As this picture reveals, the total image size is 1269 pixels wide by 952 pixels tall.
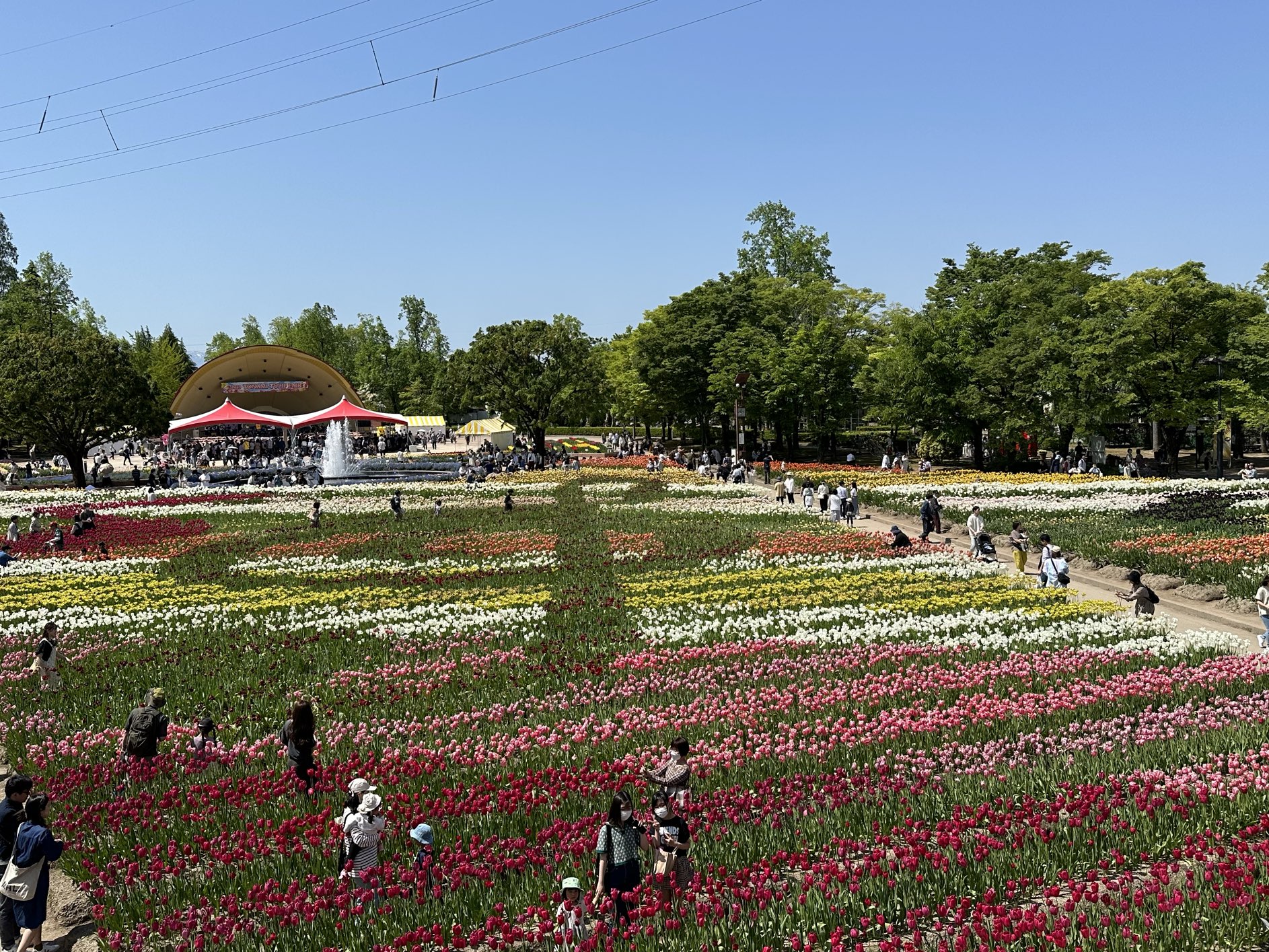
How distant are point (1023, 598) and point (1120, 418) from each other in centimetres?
3686

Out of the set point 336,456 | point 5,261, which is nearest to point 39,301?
point 5,261

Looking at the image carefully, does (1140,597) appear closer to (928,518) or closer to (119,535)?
(928,518)

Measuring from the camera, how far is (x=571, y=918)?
7.34 meters

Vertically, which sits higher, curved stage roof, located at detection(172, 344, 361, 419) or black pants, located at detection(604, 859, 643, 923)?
curved stage roof, located at detection(172, 344, 361, 419)

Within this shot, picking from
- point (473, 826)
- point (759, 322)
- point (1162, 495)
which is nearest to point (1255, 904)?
point (473, 826)

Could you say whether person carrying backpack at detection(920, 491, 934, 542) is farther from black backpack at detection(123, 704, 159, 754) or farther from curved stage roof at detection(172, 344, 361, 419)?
curved stage roof at detection(172, 344, 361, 419)

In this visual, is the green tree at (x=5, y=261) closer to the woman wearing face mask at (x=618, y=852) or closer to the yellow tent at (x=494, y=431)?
the yellow tent at (x=494, y=431)

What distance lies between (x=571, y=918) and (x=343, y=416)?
6296cm

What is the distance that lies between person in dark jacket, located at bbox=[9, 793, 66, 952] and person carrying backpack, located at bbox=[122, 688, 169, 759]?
378cm

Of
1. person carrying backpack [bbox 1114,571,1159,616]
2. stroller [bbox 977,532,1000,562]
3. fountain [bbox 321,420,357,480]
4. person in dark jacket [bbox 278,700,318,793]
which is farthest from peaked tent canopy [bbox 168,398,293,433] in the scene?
person carrying backpack [bbox 1114,571,1159,616]

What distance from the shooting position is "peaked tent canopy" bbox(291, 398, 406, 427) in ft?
221

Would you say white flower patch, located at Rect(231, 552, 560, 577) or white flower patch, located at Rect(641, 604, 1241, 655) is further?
white flower patch, located at Rect(231, 552, 560, 577)

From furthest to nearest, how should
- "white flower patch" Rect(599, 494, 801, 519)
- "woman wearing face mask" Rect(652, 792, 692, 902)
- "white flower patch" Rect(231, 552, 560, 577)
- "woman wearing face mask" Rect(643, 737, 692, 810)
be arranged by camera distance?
"white flower patch" Rect(599, 494, 801, 519) < "white flower patch" Rect(231, 552, 560, 577) < "woman wearing face mask" Rect(643, 737, 692, 810) < "woman wearing face mask" Rect(652, 792, 692, 902)

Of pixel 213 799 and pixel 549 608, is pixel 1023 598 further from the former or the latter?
pixel 213 799
